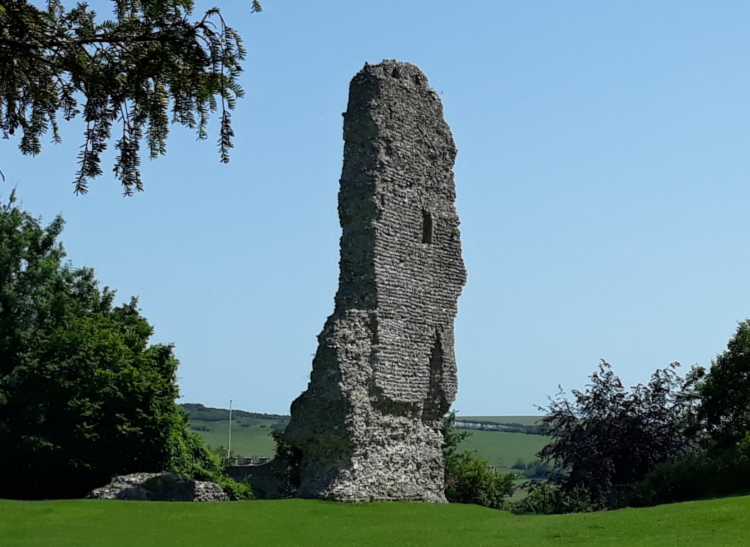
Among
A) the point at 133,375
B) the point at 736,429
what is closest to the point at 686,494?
the point at 736,429

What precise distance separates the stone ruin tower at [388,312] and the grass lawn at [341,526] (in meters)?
1.38

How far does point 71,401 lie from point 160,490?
5.79 m

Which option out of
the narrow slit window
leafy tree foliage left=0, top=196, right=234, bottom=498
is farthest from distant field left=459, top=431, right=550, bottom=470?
the narrow slit window

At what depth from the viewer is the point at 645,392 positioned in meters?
31.8

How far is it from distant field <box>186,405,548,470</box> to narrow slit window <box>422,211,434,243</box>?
70.5 metres

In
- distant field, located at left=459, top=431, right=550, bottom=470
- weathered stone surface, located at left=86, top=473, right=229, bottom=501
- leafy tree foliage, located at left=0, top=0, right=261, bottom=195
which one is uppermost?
leafy tree foliage, located at left=0, top=0, right=261, bottom=195

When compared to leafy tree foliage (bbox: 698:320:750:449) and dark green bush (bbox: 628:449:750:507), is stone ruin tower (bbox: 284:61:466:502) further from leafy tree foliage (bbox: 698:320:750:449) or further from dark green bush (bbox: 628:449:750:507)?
leafy tree foliage (bbox: 698:320:750:449)

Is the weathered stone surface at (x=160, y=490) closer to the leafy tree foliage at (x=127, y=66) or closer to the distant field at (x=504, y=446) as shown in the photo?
the leafy tree foliage at (x=127, y=66)

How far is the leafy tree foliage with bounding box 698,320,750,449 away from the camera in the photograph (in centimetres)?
2691

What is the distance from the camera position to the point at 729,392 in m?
27.2

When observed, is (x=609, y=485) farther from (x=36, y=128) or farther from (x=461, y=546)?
(x=36, y=128)

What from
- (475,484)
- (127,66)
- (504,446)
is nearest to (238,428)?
(504,446)

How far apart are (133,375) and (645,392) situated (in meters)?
15.6

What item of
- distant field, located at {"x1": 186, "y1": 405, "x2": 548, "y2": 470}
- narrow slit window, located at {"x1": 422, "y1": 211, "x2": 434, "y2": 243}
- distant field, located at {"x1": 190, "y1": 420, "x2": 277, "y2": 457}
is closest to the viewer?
narrow slit window, located at {"x1": 422, "y1": 211, "x2": 434, "y2": 243}
